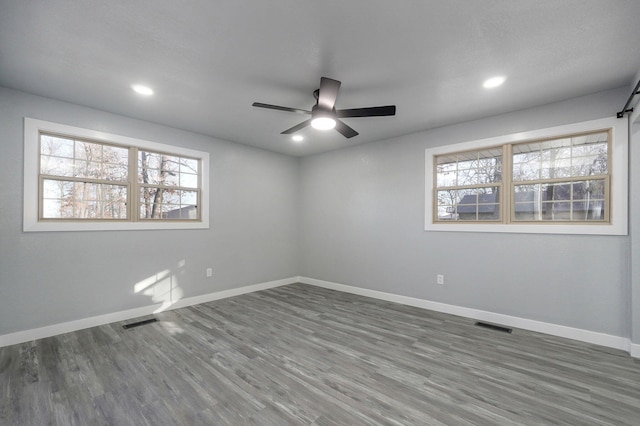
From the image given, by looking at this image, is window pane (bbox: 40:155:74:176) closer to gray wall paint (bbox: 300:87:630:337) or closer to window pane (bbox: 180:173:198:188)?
window pane (bbox: 180:173:198:188)

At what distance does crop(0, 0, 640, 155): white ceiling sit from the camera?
1.91m

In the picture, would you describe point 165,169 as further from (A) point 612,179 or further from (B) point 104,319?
(A) point 612,179

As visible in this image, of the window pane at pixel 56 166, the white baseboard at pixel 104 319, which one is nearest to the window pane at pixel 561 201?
the white baseboard at pixel 104 319

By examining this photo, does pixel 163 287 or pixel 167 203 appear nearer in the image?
pixel 163 287

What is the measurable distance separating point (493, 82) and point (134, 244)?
485 centimetres

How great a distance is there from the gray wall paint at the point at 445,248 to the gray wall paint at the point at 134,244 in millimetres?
806

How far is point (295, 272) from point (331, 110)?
4.12 metres

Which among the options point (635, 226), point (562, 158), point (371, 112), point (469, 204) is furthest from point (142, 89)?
point (635, 226)

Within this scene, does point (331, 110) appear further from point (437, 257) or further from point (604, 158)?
point (604, 158)

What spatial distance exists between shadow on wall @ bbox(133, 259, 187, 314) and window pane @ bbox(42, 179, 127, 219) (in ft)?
3.20

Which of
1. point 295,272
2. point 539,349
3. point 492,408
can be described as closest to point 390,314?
point 539,349

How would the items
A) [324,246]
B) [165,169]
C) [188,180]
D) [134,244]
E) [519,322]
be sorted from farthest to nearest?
1. [324,246]
2. [188,180]
3. [165,169]
4. [134,244]
5. [519,322]

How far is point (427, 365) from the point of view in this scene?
2.59m

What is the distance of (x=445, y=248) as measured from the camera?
13.6ft
